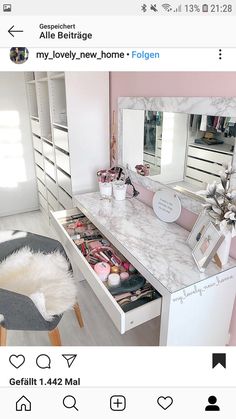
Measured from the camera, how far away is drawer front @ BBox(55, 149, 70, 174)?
7.78 ft

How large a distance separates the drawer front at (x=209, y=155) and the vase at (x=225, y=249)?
0.35 metres

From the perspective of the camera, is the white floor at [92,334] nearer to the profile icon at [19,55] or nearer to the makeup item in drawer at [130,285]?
the makeup item in drawer at [130,285]

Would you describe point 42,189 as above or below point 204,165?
below

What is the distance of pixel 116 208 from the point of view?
2.00m

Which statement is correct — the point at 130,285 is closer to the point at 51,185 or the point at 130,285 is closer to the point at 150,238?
the point at 150,238


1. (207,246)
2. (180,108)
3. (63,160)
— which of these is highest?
(180,108)

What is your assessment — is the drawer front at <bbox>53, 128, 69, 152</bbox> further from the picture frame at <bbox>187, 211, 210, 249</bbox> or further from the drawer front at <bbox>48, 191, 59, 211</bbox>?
the picture frame at <bbox>187, 211, 210, 249</bbox>

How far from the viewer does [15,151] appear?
349 cm

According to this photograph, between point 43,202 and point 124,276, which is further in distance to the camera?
point 43,202

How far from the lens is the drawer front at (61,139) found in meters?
2.30

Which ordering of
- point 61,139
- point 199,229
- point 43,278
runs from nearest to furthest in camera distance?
point 199,229 < point 43,278 < point 61,139

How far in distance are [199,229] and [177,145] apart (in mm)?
509
